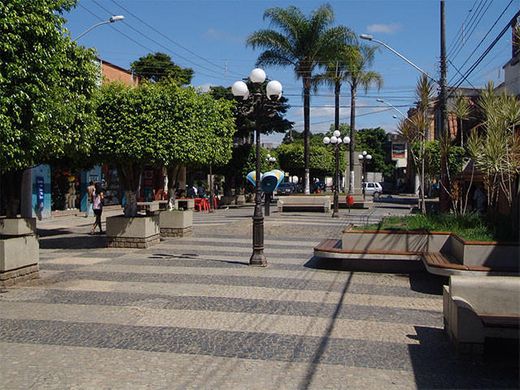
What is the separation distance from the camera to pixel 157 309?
8172 millimetres

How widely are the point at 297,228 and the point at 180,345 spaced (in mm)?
14333

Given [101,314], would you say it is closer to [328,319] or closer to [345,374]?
[328,319]

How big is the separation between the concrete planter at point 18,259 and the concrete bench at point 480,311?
701 cm

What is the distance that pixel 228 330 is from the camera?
7.07m

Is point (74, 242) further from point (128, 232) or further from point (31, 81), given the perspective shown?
point (31, 81)

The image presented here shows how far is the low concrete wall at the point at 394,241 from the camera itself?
11.0 metres

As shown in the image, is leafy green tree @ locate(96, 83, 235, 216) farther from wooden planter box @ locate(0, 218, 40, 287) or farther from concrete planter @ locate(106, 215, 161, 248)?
wooden planter box @ locate(0, 218, 40, 287)

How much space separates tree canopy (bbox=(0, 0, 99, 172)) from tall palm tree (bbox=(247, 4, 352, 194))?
26.5 m

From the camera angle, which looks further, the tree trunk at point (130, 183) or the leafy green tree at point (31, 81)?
the tree trunk at point (130, 183)

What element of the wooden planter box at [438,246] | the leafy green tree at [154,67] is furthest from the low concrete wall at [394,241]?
the leafy green tree at [154,67]

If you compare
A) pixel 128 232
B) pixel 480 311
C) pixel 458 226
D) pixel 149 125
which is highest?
pixel 149 125

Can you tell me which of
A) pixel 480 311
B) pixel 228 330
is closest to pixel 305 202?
pixel 228 330

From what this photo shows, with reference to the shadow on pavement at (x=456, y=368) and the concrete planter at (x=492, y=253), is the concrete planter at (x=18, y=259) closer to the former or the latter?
the shadow on pavement at (x=456, y=368)

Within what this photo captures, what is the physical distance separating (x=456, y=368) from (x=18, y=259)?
7.47 meters
